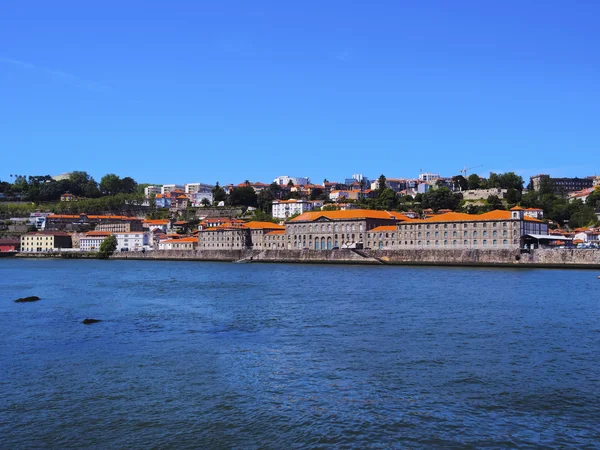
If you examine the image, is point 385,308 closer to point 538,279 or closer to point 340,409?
point 340,409

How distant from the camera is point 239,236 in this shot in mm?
99562

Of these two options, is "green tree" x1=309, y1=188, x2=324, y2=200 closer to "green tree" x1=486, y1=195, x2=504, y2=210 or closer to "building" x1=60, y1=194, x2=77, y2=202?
"green tree" x1=486, y1=195, x2=504, y2=210

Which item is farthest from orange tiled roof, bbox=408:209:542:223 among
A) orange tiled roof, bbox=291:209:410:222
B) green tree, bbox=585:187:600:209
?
green tree, bbox=585:187:600:209

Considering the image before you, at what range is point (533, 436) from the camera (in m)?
10.2

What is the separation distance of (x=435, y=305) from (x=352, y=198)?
119523mm

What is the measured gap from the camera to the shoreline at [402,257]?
5866 centimetres

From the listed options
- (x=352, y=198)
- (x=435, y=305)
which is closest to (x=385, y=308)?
(x=435, y=305)

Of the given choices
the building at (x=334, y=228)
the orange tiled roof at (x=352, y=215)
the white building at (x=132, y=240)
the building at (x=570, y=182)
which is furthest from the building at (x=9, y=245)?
the building at (x=570, y=182)

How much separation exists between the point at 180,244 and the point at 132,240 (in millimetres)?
14111

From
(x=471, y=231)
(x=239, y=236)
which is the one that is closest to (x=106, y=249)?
(x=239, y=236)

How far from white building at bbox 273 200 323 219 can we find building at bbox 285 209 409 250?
42.3m

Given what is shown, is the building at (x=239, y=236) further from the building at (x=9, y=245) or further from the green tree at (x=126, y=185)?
the green tree at (x=126, y=185)

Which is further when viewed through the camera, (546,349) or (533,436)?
(546,349)

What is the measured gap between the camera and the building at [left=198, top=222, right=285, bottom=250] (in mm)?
99562
